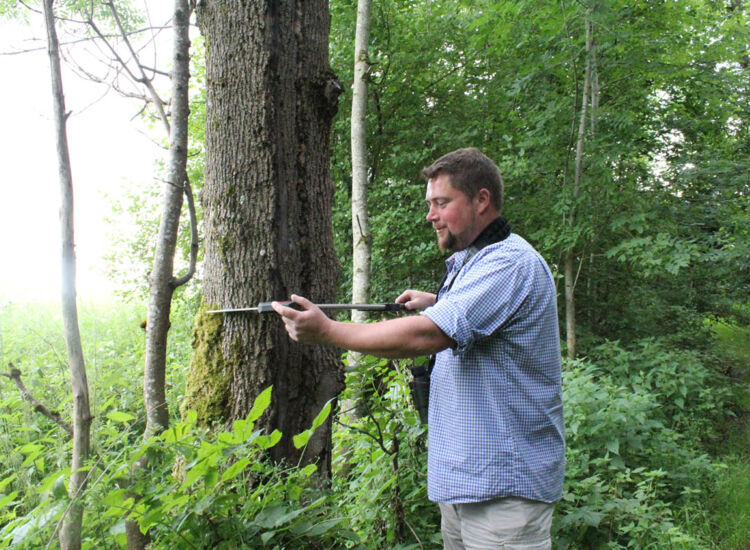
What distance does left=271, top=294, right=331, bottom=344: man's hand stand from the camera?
5.42 ft

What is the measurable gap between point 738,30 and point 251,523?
337 inches

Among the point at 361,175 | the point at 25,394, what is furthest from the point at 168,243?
the point at 361,175

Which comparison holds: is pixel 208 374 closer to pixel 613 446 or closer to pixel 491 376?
pixel 491 376

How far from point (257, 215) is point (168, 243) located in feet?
1.57

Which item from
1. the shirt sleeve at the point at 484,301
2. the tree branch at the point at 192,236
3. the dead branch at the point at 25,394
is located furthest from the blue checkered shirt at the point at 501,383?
the dead branch at the point at 25,394

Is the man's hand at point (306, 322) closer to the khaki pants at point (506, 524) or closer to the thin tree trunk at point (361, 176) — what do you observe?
the khaki pants at point (506, 524)

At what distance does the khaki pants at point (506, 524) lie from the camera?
1.77 m

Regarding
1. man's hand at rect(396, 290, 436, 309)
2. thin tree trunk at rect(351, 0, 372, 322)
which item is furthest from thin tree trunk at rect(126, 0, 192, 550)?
thin tree trunk at rect(351, 0, 372, 322)

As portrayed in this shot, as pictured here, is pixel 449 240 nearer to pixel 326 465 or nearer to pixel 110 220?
pixel 326 465

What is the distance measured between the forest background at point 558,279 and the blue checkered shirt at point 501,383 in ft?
1.77

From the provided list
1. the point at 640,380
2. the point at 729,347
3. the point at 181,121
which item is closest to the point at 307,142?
the point at 181,121

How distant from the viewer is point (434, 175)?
208cm

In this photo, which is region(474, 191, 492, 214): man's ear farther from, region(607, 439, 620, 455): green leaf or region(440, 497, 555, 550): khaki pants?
region(607, 439, 620, 455): green leaf

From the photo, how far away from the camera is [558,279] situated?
748cm
